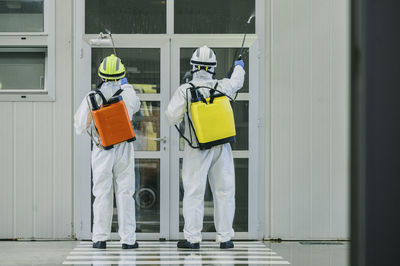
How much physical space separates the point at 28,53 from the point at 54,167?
129 centimetres

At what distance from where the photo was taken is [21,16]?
6.55 meters

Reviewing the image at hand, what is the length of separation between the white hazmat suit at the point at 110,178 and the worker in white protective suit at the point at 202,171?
0.50 metres

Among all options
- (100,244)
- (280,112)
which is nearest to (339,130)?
(280,112)

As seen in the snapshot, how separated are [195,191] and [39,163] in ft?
6.05

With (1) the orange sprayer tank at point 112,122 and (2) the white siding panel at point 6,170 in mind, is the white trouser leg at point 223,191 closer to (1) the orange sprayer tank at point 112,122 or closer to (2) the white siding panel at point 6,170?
(1) the orange sprayer tank at point 112,122

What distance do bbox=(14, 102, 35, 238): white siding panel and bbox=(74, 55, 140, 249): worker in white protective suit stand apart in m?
1.01

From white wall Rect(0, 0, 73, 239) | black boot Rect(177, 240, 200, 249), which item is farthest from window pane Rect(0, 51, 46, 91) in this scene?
black boot Rect(177, 240, 200, 249)

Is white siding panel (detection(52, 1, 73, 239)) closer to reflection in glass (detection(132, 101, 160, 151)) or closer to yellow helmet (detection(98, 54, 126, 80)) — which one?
reflection in glass (detection(132, 101, 160, 151))

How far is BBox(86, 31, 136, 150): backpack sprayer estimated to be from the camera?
18.2 ft

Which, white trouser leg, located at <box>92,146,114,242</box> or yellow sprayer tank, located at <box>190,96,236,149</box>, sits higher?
yellow sprayer tank, located at <box>190,96,236,149</box>

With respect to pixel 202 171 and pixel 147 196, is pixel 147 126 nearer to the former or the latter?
pixel 147 196

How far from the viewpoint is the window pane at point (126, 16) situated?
651 centimetres
